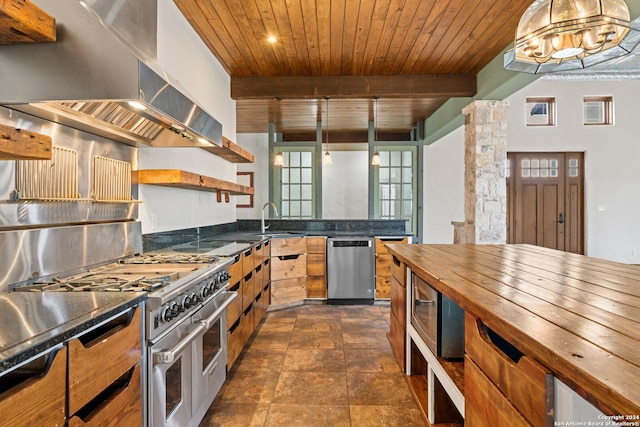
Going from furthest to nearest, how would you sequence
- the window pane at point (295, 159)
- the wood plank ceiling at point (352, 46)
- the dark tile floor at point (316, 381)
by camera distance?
1. the window pane at point (295, 159)
2. the wood plank ceiling at point (352, 46)
3. the dark tile floor at point (316, 381)

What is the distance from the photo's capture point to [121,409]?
114 cm

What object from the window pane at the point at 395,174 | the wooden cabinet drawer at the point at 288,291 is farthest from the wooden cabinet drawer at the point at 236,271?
the window pane at the point at 395,174

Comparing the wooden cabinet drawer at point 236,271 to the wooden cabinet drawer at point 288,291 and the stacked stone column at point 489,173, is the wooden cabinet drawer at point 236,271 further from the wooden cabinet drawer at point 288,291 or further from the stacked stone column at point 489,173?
the stacked stone column at point 489,173

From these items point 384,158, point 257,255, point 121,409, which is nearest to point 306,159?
point 384,158

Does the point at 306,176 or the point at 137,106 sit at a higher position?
the point at 306,176

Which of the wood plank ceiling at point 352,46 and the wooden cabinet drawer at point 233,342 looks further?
Result: the wood plank ceiling at point 352,46

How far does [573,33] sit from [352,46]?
2.01 m

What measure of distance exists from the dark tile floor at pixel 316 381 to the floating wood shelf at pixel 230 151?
5.99ft

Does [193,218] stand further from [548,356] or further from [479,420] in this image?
[548,356]

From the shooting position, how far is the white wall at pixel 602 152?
20.9 ft

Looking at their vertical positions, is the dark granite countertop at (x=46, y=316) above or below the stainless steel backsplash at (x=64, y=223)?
below

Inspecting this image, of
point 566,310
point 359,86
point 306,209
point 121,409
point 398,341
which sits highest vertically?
point 359,86

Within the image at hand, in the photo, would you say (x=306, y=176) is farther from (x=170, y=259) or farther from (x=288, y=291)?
(x=170, y=259)

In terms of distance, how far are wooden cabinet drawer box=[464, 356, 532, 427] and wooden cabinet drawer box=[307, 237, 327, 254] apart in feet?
9.81
